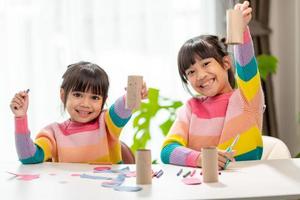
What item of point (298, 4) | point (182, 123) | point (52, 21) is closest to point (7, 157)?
point (52, 21)

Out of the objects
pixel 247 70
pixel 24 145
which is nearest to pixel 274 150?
pixel 247 70

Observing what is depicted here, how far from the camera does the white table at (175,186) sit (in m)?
1.27

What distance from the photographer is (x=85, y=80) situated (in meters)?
1.99

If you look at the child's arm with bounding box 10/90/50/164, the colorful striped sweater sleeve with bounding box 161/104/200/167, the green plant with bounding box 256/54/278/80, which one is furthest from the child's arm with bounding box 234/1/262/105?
the green plant with bounding box 256/54/278/80

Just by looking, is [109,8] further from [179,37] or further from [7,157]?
[7,157]

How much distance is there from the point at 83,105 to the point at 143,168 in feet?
1.99

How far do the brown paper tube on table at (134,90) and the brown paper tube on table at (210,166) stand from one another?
1.02 ft

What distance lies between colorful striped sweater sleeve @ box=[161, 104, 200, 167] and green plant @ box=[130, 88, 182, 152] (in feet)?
3.69

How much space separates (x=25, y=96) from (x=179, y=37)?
1.77m

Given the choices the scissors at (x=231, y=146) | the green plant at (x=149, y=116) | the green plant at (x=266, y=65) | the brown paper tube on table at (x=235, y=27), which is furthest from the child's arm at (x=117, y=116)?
the green plant at (x=266, y=65)

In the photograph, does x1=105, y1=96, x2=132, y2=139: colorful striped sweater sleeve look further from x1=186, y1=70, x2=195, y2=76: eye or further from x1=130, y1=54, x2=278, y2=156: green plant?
x1=130, y1=54, x2=278, y2=156: green plant

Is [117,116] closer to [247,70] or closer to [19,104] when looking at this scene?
[19,104]

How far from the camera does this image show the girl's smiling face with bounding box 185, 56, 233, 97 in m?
1.92

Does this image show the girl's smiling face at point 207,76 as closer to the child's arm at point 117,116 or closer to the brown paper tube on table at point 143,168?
the child's arm at point 117,116
